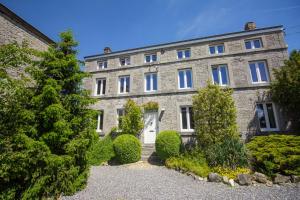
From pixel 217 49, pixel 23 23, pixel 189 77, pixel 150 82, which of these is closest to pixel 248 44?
pixel 217 49

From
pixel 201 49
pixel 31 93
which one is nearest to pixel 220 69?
pixel 201 49

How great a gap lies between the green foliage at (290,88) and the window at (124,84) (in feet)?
35.5

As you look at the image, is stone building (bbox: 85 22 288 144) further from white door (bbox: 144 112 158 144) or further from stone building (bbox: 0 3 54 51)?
stone building (bbox: 0 3 54 51)

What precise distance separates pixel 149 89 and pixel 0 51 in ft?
33.3

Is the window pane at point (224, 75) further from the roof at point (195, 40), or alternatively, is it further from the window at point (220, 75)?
the roof at point (195, 40)

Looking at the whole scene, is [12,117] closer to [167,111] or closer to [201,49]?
[167,111]

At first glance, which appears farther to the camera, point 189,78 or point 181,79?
point 181,79

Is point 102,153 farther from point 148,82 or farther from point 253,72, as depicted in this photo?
point 253,72

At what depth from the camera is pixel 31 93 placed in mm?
5402

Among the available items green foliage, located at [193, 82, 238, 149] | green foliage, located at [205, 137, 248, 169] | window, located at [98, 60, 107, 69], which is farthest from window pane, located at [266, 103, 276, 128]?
window, located at [98, 60, 107, 69]

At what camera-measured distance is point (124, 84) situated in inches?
575

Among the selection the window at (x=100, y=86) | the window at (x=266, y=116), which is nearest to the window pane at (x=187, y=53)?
the window at (x=266, y=116)

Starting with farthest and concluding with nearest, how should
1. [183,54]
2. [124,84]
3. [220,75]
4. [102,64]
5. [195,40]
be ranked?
[102,64] < [124,84] < [183,54] < [195,40] < [220,75]

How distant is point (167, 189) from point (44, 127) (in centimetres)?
481
